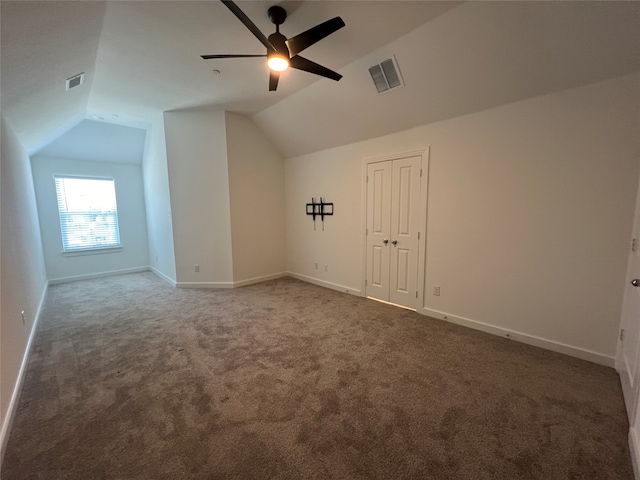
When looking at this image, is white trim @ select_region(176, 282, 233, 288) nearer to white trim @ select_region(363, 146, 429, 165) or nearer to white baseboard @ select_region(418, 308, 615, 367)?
white trim @ select_region(363, 146, 429, 165)

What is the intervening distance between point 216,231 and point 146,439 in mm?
3498

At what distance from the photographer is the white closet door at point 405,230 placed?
3.49m

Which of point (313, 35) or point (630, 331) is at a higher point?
point (313, 35)

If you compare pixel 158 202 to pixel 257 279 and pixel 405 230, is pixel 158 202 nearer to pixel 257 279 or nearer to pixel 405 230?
pixel 257 279

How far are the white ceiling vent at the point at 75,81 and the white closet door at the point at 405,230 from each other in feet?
12.5

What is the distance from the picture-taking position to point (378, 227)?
3.95 meters

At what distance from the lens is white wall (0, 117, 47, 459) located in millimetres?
1854

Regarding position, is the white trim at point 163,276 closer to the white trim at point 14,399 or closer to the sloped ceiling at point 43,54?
the white trim at point 14,399

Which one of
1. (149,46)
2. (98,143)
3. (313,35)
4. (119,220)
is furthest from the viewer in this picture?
(119,220)

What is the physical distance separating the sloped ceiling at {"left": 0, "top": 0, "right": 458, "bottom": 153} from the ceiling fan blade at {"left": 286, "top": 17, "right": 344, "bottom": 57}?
296mm

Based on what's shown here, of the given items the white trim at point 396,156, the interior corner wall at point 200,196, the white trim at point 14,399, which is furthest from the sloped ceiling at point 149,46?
the white trim at point 14,399

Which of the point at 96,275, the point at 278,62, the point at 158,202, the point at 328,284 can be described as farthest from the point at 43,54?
the point at 96,275

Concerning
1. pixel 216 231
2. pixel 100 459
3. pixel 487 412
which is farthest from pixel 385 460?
pixel 216 231

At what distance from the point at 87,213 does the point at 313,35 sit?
20.6 feet
